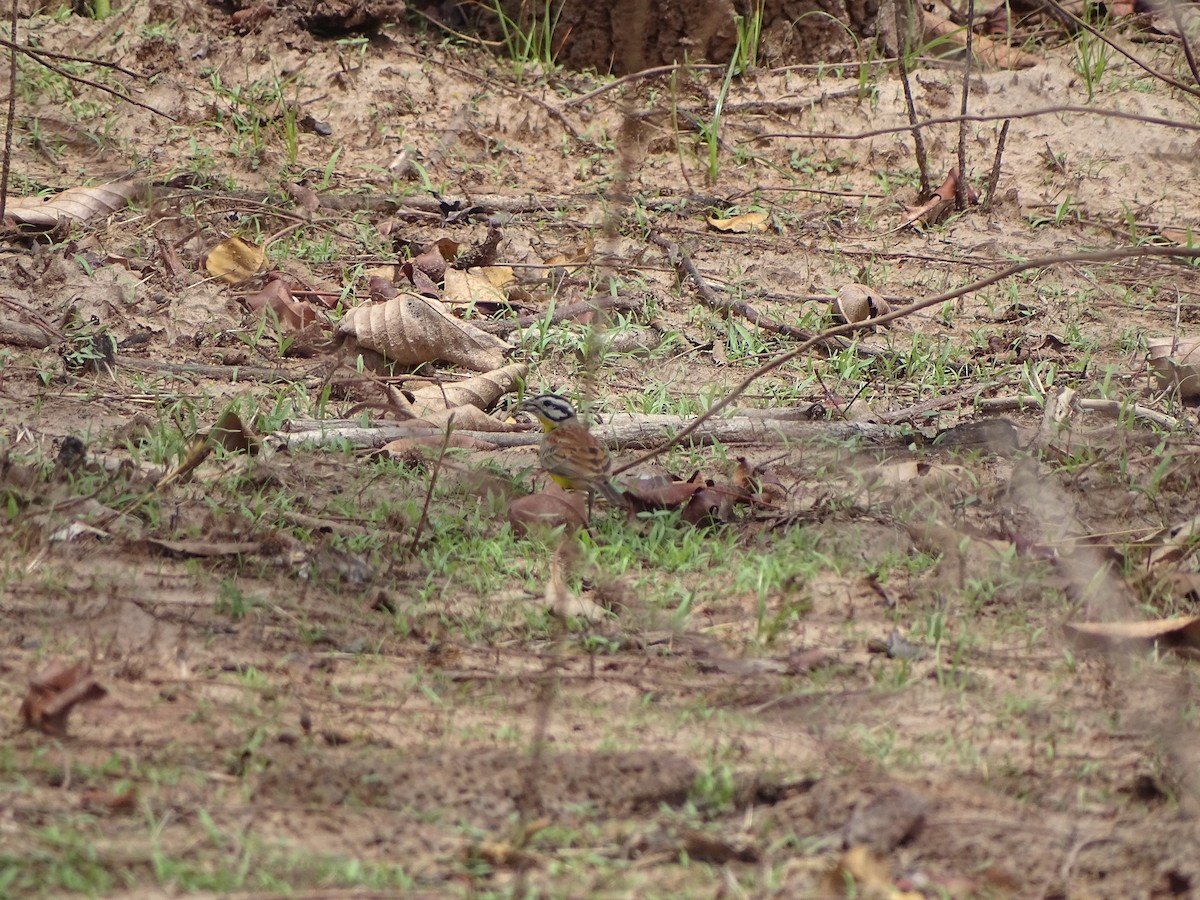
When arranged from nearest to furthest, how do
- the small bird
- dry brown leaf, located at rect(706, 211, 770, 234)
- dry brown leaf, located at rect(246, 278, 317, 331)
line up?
the small bird
dry brown leaf, located at rect(246, 278, 317, 331)
dry brown leaf, located at rect(706, 211, 770, 234)

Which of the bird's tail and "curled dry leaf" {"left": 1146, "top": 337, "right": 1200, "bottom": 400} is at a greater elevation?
"curled dry leaf" {"left": 1146, "top": 337, "right": 1200, "bottom": 400}

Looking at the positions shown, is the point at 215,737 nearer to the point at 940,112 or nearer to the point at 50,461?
the point at 50,461

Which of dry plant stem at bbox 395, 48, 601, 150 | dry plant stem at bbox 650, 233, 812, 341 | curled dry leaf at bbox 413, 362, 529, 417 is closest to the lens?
curled dry leaf at bbox 413, 362, 529, 417

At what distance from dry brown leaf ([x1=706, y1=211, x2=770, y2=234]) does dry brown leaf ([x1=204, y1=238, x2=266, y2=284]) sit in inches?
99.9

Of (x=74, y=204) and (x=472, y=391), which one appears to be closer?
(x=472, y=391)

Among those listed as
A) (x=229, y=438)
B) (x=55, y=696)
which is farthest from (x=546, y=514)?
(x=55, y=696)

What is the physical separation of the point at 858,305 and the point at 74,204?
12.9 feet

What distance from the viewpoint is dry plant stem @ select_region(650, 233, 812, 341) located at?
258 inches

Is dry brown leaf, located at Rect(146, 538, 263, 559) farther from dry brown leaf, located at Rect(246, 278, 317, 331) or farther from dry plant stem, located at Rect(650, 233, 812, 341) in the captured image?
dry plant stem, located at Rect(650, 233, 812, 341)

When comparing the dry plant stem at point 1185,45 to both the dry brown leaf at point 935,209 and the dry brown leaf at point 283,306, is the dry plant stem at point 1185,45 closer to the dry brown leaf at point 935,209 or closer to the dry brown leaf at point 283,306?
the dry brown leaf at point 935,209

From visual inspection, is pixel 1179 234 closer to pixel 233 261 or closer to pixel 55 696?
pixel 233 261

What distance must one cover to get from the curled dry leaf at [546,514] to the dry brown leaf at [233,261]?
265 centimetres

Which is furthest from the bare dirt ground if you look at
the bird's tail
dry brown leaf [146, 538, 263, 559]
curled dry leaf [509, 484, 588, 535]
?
the bird's tail

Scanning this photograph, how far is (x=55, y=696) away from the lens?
321cm
